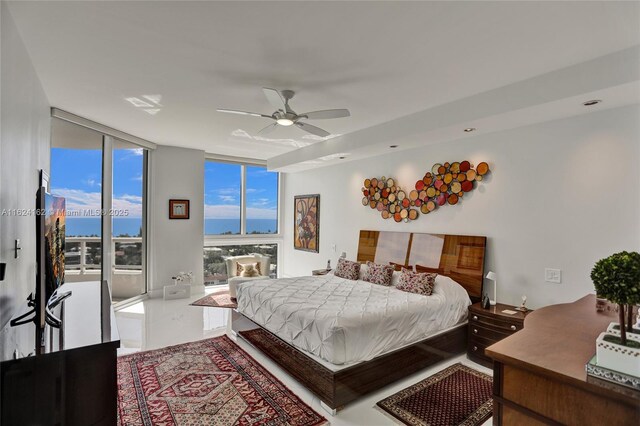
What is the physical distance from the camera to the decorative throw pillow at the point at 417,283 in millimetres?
3730

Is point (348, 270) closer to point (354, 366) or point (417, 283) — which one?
point (417, 283)

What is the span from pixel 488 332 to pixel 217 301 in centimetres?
430

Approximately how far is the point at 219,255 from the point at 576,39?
644cm

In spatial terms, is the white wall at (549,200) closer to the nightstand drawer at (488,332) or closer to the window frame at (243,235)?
the nightstand drawer at (488,332)

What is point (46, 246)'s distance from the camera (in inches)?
77.5

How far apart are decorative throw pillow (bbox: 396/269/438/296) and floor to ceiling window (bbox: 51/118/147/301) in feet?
14.3

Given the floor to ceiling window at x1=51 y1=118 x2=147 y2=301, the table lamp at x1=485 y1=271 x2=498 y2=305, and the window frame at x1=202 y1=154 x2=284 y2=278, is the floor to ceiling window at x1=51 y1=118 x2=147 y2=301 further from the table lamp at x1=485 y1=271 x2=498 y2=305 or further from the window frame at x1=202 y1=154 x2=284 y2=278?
the table lamp at x1=485 y1=271 x2=498 y2=305

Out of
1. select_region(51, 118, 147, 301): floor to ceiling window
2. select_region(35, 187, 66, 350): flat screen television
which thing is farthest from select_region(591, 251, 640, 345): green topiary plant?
select_region(51, 118, 147, 301): floor to ceiling window

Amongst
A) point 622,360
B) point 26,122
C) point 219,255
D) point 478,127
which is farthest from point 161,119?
point 622,360

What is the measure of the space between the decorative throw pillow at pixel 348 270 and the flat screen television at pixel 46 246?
335 centimetres

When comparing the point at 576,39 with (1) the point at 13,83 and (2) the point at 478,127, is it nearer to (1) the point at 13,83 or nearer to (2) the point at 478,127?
(2) the point at 478,127

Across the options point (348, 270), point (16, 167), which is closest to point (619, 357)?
point (16, 167)

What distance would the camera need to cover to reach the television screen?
6.67ft

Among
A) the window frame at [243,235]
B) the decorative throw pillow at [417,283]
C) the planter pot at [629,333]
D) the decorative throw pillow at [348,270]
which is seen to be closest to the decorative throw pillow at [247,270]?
the window frame at [243,235]
